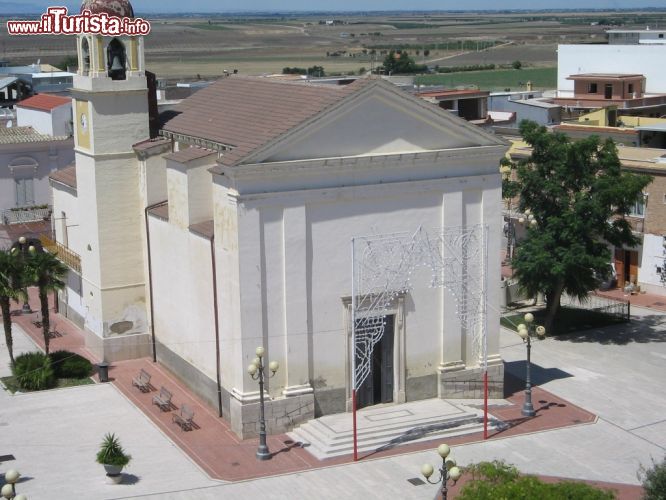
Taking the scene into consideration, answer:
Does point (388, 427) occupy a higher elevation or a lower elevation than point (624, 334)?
higher

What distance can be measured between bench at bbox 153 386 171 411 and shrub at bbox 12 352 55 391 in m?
4.05

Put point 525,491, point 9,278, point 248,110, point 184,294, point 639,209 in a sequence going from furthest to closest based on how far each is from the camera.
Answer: point 639,209 < point 9,278 < point 248,110 < point 184,294 < point 525,491

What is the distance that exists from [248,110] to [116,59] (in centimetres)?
533

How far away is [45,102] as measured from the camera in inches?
2179

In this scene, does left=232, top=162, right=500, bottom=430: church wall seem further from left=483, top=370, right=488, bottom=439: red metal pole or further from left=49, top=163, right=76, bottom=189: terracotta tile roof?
left=49, top=163, right=76, bottom=189: terracotta tile roof

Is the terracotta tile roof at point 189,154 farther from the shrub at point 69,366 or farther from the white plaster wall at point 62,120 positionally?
the white plaster wall at point 62,120

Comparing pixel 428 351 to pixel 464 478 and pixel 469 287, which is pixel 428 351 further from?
pixel 464 478

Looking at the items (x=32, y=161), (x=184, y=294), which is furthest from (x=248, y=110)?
(x=32, y=161)

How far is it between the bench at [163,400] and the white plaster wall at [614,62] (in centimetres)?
5098

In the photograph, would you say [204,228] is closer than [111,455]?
No

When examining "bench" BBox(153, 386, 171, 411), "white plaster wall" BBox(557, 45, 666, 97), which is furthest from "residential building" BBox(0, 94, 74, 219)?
"white plaster wall" BBox(557, 45, 666, 97)

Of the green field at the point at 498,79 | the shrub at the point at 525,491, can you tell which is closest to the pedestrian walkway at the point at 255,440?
the shrub at the point at 525,491

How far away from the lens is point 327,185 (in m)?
29.5

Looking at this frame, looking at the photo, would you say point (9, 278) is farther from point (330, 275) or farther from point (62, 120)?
point (62, 120)
